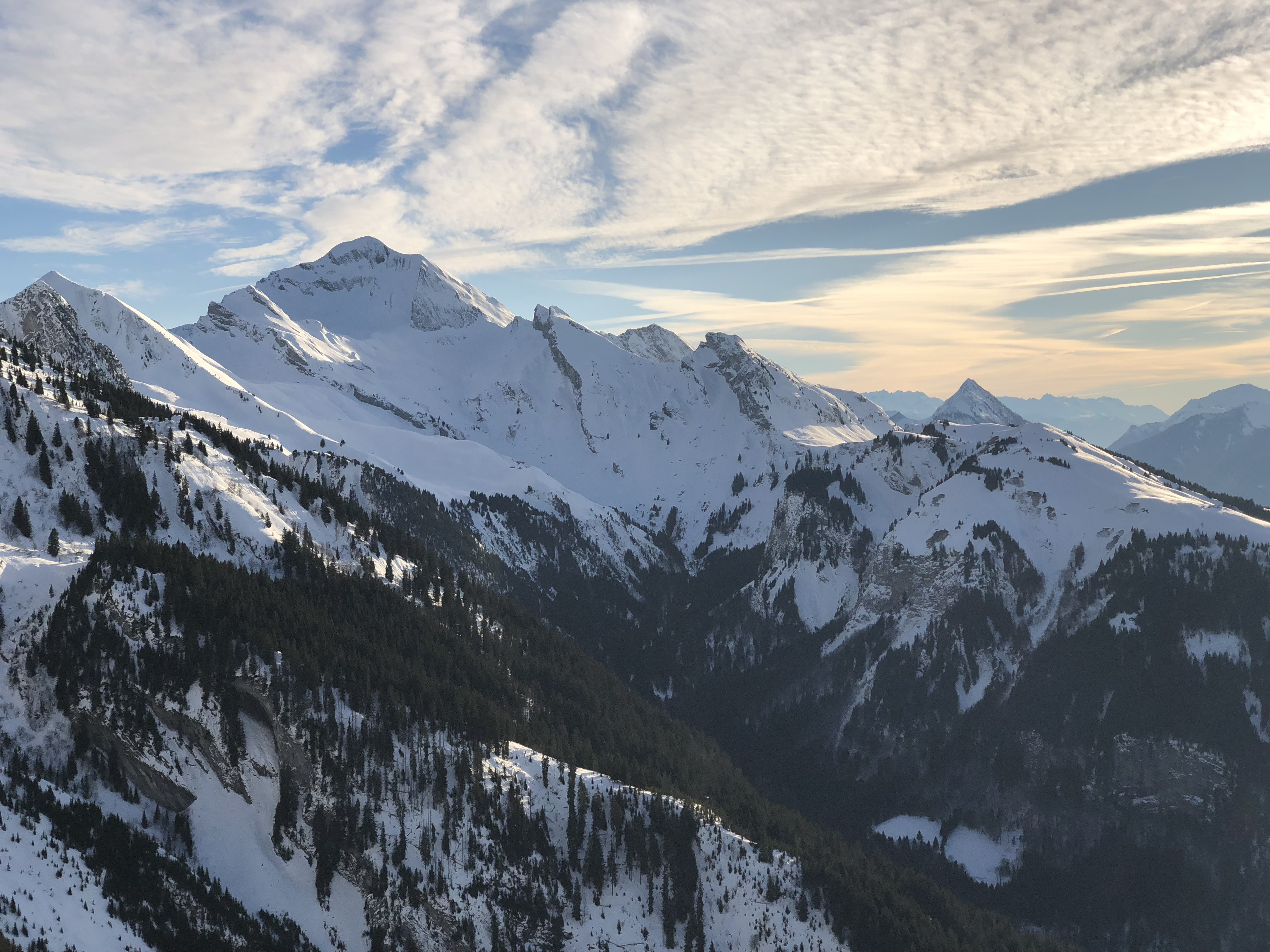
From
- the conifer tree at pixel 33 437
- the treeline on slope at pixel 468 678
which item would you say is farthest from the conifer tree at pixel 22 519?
the conifer tree at pixel 33 437

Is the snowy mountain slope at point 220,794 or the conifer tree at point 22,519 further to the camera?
the conifer tree at point 22,519

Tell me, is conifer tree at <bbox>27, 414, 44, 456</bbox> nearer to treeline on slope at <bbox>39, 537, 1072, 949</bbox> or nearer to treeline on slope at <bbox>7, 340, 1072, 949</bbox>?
treeline on slope at <bbox>7, 340, 1072, 949</bbox>

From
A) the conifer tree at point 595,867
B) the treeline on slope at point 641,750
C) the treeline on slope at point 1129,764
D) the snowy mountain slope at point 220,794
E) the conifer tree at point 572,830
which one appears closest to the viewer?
the snowy mountain slope at point 220,794

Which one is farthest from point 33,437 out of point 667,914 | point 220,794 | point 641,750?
point 641,750

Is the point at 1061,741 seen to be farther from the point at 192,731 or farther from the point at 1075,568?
the point at 192,731

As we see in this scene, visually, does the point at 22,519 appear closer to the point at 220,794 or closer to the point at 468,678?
the point at 220,794

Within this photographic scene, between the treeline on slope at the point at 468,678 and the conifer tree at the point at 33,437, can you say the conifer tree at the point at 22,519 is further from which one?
the conifer tree at the point at 33,437

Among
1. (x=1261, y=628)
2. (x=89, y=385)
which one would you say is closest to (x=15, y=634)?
(x=89, y=385)

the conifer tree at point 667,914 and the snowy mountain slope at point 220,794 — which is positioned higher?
the snowy mountain slope at point 220,794
